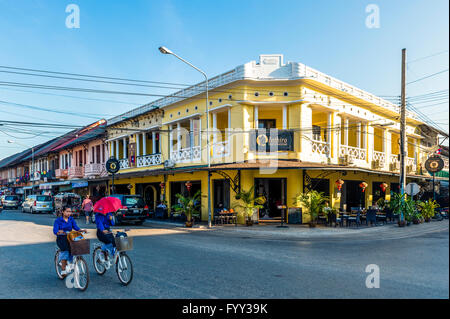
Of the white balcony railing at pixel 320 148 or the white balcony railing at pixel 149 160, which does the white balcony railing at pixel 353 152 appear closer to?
the white balcony railing at pixel 320 148

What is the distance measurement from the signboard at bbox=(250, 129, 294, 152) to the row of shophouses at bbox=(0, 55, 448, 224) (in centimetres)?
5

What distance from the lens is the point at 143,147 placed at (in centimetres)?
2623

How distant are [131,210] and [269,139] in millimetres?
8803

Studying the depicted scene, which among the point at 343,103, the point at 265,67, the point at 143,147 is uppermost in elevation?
the point at 265,67

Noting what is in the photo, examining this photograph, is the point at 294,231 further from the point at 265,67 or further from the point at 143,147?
the point at 143,147

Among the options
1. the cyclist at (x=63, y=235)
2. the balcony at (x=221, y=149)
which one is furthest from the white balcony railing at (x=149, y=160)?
the cyclist at (x=63, y=235)

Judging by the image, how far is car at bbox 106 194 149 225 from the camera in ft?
61.6

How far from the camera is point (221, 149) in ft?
63.1

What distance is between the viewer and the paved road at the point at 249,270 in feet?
19.0

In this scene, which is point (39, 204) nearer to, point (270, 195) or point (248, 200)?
point (270, 195)

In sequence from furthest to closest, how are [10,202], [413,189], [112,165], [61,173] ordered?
[10,202] → [61,173] → [112,165] → [413,189]

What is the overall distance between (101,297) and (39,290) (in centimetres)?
133

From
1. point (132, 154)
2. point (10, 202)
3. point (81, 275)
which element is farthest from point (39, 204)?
point (81, 275)
